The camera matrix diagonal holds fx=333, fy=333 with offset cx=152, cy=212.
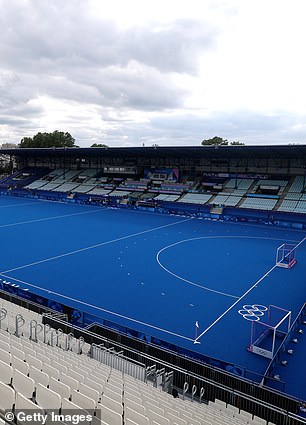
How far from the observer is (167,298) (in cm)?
2155

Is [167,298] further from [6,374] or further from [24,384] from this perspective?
[24,384]

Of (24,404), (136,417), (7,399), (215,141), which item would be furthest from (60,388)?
(215,141)

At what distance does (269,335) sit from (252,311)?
242 centimetres

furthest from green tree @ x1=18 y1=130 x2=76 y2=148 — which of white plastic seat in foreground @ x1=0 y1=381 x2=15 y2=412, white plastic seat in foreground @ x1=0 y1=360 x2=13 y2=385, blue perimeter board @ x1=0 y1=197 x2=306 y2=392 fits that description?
A: white plastic seat in foreground @ x1=0 y1=381 x2=15 y2=412

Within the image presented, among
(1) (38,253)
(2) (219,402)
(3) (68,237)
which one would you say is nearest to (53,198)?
(3) (68,237)

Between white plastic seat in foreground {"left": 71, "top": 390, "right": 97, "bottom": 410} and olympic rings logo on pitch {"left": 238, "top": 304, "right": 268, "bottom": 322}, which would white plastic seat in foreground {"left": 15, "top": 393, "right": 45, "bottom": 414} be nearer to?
white plastic seat in foreground {"left": 71, "top": 390, "right": 97, "bottom": 410}

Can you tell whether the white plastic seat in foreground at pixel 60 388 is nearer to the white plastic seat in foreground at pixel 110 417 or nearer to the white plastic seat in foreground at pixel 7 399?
the white plastic seat in foreground at pixel 110 417

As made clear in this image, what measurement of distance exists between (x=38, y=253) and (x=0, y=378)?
2510 cm

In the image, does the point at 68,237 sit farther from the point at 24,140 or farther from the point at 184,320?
the point at 24,140

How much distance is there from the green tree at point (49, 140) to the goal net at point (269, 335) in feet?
311

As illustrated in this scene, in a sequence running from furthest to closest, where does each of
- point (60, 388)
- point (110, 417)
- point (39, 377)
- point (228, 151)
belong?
1. point (228, 151)
2. point (39, 377)
3. point (60, 388)
4. point (110, 417)

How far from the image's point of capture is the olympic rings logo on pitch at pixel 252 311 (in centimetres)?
1911

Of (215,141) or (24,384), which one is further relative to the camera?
(215,141)

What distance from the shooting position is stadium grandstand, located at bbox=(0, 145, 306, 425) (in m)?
8.75
